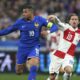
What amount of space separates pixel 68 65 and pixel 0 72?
6.73m

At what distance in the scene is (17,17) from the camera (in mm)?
22328

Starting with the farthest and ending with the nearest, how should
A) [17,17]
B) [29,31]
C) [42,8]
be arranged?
[42,8]
[17,17]
[29,31]

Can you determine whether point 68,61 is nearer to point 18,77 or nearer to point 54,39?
point 18,77

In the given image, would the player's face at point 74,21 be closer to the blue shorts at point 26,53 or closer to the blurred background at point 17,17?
the blue shorts at point 26,53

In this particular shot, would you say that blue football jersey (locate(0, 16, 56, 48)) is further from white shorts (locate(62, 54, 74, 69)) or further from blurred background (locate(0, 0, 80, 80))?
blurred background (locate(0, 0, 80, 80))

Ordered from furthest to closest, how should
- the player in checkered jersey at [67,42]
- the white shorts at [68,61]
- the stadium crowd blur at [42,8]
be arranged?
the stadium crowd blur at [42,8] < the player in checkered jersey at [67,42] < the white shorts at [68,61]

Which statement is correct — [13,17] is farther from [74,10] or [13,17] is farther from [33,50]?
[33,50]

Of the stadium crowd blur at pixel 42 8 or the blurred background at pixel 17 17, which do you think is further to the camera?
the stadium crowd blur at pixel 42 8

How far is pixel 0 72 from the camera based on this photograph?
19.3 m

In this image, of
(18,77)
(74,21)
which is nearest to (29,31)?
(74,21)

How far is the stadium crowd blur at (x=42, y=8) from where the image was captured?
22.3 metres

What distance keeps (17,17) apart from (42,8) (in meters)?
1.29

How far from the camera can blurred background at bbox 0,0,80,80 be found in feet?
63.9

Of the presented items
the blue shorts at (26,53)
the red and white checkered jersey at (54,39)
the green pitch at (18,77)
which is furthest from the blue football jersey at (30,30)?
the red and white checkered jersey at (54,39)
